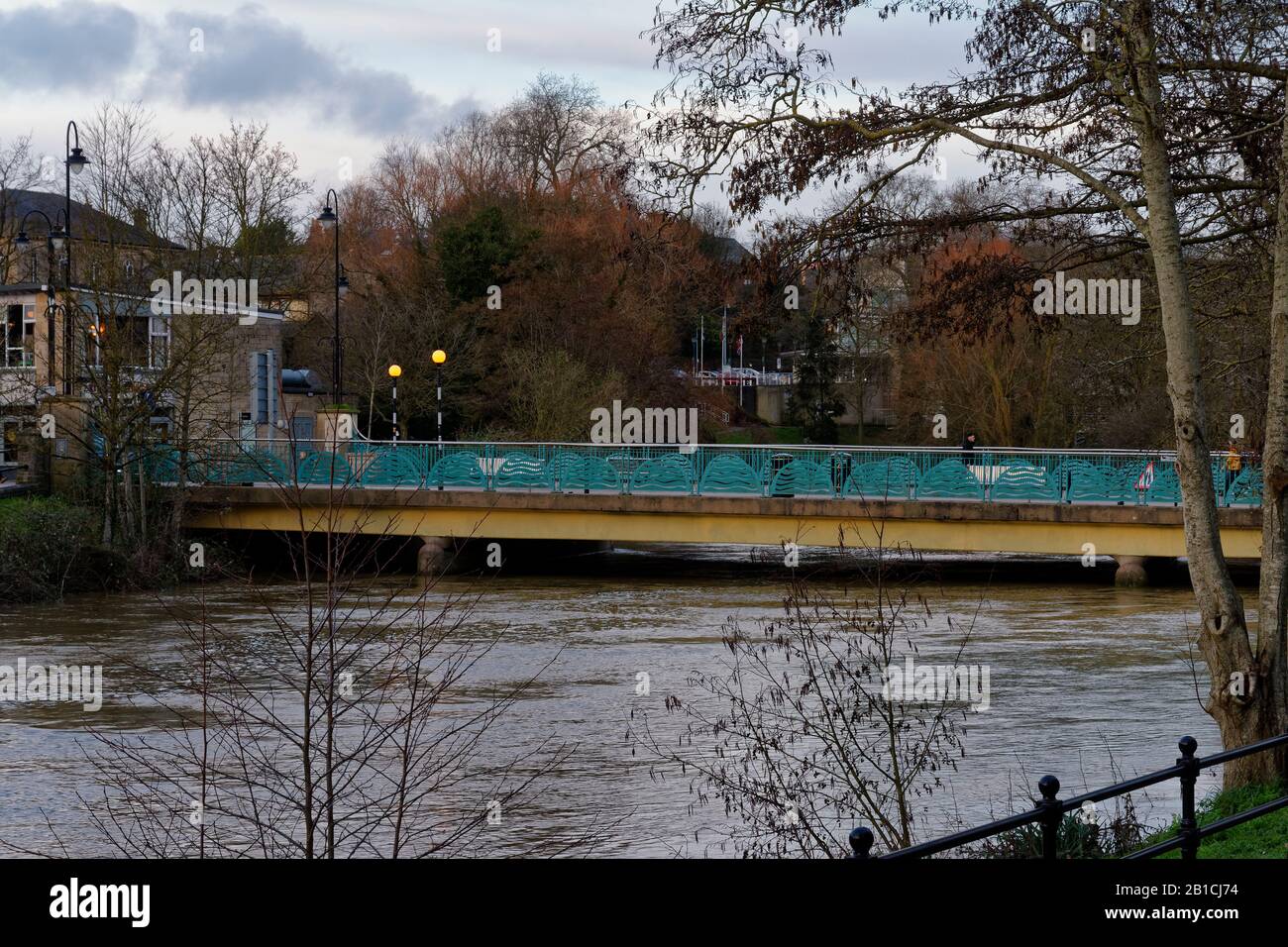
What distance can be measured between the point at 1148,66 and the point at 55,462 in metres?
29.1

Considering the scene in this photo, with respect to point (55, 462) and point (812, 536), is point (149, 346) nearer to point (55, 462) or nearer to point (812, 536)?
point (55, 462)

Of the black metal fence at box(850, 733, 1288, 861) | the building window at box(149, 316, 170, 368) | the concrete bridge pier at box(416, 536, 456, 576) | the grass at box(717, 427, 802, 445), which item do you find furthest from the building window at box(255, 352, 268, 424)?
the black metal fence at box(850, 733, 1288, 861)

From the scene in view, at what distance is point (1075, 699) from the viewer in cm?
1916

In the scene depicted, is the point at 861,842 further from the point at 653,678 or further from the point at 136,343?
the point at 136,343

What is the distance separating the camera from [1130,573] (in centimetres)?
3269

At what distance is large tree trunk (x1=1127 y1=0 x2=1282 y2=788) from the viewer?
35.1 feet

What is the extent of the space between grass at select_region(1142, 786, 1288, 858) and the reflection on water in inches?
80.4

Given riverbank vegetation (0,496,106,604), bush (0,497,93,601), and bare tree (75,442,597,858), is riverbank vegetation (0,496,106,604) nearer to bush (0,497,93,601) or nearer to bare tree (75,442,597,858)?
bush (0,497,93,601)

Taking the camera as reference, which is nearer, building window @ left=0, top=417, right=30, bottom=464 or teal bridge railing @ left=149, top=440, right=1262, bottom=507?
teal bridge railing @ left=149, top=440, right=1262, bottom=507

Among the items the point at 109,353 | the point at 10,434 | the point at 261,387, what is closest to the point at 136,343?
the point at 109,353

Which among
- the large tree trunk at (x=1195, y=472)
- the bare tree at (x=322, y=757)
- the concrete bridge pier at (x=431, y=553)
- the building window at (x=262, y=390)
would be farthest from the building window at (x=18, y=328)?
the large tree trunk at (x=1195, y=472)

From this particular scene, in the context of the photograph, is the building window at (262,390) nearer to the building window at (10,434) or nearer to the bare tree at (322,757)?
the building window at (10,434)

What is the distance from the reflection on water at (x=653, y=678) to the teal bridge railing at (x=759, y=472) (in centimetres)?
206

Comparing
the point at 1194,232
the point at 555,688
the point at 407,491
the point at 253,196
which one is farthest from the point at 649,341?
the point at 1194,232
